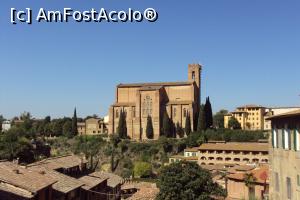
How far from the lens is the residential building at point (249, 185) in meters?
33.8

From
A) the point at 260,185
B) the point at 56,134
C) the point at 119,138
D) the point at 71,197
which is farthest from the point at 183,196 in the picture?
the point at 56,134

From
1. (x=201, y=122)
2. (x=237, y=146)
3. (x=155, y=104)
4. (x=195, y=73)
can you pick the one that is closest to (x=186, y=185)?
(x=237, y=146)

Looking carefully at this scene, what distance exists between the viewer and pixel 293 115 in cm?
2083

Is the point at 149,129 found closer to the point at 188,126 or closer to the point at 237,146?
the point at 188,126

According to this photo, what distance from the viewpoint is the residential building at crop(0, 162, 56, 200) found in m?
24.5

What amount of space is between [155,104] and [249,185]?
5879 cm

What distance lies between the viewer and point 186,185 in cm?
3706

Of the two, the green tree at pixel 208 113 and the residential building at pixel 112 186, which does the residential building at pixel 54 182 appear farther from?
the green tree at pixel 208 113

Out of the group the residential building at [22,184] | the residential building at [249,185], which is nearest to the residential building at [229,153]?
the residential building at [249,185]

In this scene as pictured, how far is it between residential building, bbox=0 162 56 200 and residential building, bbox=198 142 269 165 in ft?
147

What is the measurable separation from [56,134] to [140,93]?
2619cm

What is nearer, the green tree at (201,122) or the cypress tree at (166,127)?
the green tree at (201,122)

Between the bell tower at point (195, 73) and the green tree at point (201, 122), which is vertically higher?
the bell tower at point (195, 73)

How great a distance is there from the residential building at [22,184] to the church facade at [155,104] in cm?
6236
